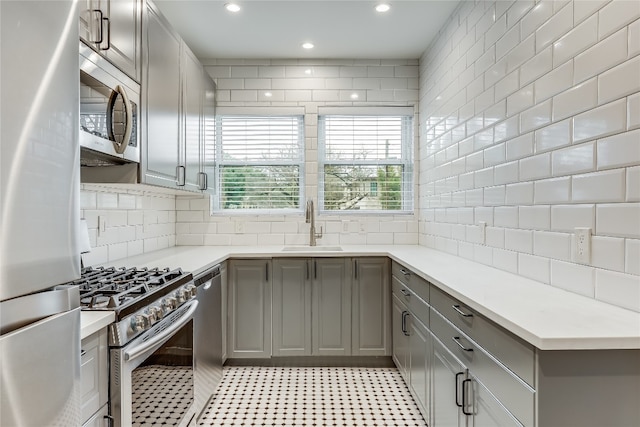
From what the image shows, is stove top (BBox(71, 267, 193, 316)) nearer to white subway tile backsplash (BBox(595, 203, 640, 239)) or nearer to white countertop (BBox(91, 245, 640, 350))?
white countertop (BBox(91, 245, 640, 350))

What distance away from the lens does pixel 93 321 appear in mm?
1209

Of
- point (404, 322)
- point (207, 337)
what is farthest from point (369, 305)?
point (207, 337)

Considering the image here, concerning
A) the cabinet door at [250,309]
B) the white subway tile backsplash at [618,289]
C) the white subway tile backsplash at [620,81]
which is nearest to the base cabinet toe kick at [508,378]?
the white subway tile backsplash at [618,289]

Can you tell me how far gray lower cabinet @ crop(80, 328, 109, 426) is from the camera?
1.17 m

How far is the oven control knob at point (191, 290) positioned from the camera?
1979 mm

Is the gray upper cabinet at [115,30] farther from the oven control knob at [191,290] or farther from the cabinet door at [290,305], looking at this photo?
the cabinet door at [290,305]

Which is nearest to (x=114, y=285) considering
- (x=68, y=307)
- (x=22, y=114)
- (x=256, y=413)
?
(x=68, y=307)

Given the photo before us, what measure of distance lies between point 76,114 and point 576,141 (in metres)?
1.59

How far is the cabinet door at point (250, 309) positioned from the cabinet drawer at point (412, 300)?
0.97 meters

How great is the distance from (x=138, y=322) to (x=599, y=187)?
66.7 inches

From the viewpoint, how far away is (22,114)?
69 cm

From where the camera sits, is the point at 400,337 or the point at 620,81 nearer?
the point at 620,81

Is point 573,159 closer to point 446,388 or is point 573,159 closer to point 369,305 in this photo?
point 446,388

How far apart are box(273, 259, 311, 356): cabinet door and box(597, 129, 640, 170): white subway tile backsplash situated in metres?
2.08
